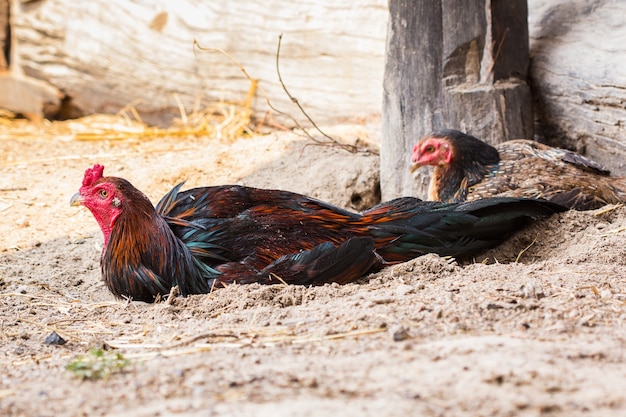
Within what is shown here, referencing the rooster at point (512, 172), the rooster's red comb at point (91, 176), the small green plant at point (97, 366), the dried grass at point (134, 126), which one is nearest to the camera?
the small green plant at point (97, 366)

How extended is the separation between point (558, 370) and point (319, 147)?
14.6ft

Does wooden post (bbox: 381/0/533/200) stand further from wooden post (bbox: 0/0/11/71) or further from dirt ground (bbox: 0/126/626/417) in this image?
wooden post (bbox: 0/0/11/71)

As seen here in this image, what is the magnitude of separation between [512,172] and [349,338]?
260 centimetres

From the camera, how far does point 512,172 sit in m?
5.24

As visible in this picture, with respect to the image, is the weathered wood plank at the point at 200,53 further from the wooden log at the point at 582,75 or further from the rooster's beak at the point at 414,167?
the rooster's beak at the point at 414,167

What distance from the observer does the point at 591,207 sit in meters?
4.97

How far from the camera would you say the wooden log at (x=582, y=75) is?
5414 mm

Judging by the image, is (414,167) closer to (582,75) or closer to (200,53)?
(582,75)

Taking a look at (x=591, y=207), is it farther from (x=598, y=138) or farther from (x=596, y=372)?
(x=596, y=372)

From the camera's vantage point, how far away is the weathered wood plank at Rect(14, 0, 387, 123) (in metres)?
7.30

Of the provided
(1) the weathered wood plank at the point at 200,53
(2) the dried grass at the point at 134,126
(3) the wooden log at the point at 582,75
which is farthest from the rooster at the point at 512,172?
(2) the dried grass at the point at 134,126

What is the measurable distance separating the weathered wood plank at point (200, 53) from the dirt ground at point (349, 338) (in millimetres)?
2883

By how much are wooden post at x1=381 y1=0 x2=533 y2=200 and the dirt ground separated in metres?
1.16

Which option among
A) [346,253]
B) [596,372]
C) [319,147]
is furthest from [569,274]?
[319,147]
